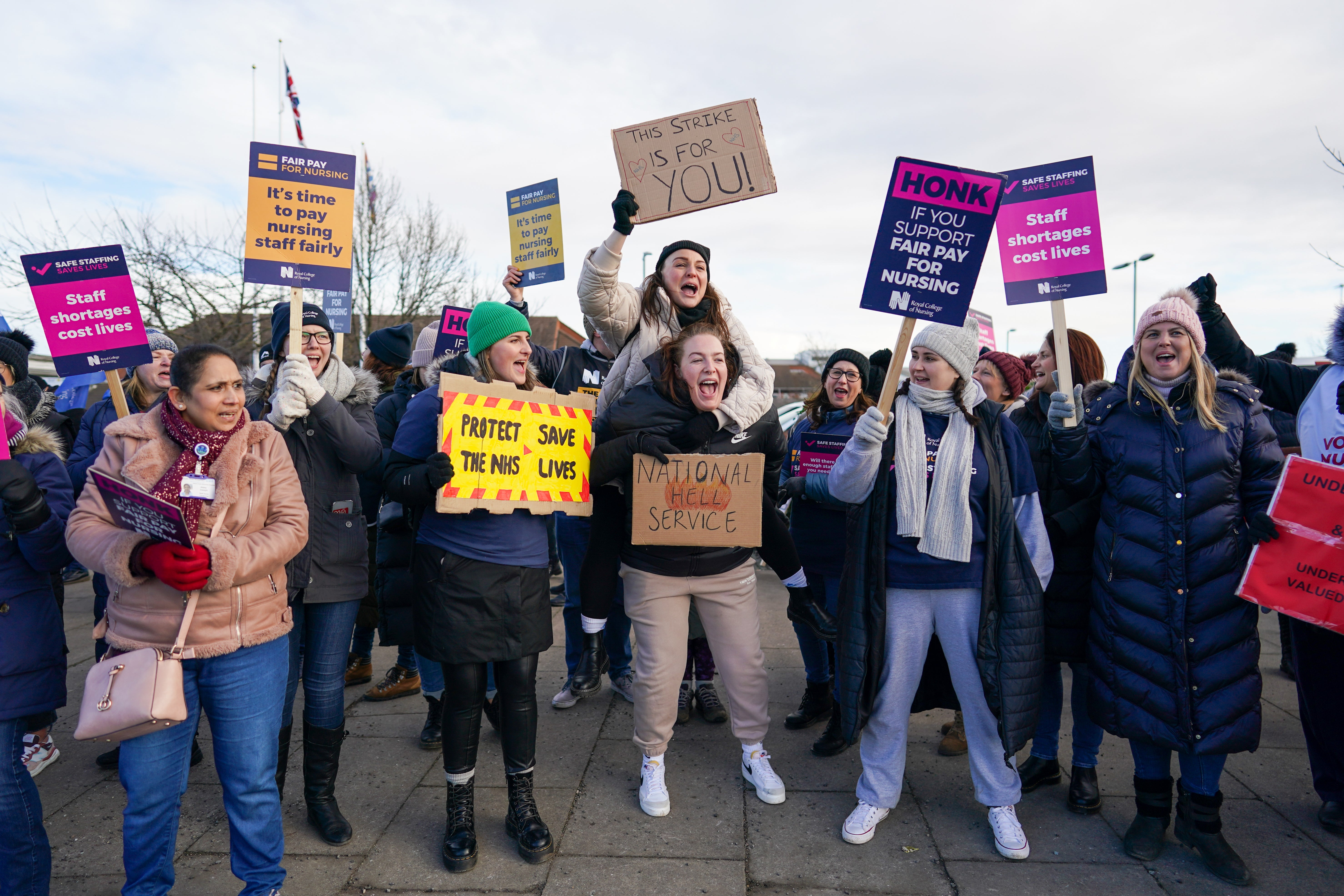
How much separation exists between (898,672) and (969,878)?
0.82 metres

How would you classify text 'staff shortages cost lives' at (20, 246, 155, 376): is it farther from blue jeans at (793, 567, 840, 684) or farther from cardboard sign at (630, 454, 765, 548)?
blue jeans at (793, 567, 840, 684)

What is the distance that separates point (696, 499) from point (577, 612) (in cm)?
201

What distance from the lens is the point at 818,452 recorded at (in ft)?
15.6

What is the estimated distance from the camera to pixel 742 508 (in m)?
3.57

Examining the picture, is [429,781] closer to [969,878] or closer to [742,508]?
[742,508]

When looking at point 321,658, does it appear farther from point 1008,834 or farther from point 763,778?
point 1008,834

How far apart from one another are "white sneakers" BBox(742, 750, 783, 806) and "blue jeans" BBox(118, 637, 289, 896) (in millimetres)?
2046

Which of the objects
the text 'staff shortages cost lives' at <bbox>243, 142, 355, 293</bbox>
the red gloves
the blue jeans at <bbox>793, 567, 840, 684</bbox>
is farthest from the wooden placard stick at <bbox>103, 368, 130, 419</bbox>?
the blue jeans at <bbox>793, 567, 840, 684</bbox>

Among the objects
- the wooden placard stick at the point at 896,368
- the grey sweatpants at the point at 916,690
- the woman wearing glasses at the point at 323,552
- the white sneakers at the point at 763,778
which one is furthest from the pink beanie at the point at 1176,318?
the woman wearing glasses at the point at 323,552

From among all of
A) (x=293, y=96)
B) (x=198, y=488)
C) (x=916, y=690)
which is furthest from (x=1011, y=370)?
(x=293, y=96)

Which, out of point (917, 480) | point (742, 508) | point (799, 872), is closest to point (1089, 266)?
point (917, 480)

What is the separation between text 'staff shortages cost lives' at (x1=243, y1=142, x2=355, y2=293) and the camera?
3576 mm

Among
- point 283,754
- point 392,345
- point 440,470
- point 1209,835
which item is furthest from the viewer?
point 392,345

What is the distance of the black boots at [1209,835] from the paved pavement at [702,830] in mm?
52
